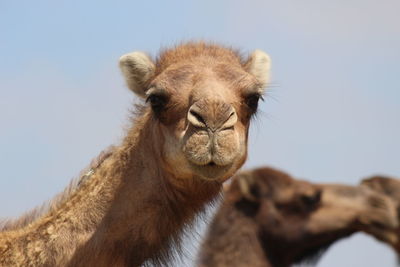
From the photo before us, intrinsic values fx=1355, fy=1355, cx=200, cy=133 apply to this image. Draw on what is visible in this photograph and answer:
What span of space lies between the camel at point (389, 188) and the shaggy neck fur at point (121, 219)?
296 cm

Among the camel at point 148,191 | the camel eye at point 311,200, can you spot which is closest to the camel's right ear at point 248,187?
the camel eye at point 311,200

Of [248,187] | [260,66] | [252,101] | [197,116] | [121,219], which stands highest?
[248,187]

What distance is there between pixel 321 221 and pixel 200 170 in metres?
2.03

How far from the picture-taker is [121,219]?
45.9 feet

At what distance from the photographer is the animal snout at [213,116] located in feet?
42.0

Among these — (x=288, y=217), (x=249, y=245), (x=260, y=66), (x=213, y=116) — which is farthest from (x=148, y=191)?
(x=249, y=245)

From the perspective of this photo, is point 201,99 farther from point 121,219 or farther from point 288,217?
point 288,217

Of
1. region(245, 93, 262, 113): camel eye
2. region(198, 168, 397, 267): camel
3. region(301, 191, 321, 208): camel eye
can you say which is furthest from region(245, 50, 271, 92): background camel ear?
region(301, 191, 321, 208): camel eye

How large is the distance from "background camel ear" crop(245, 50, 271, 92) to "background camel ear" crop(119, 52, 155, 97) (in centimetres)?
111

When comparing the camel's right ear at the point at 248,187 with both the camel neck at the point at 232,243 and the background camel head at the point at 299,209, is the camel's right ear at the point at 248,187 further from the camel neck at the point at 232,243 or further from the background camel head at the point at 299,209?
the camel neck at the point at 232,243

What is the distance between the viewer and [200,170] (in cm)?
1313

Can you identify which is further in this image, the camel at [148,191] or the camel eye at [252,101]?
the camel eye at [252,101]

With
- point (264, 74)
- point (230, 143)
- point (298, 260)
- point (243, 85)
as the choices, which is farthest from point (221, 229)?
point (264, 74)

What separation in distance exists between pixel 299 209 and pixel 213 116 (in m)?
1.77
